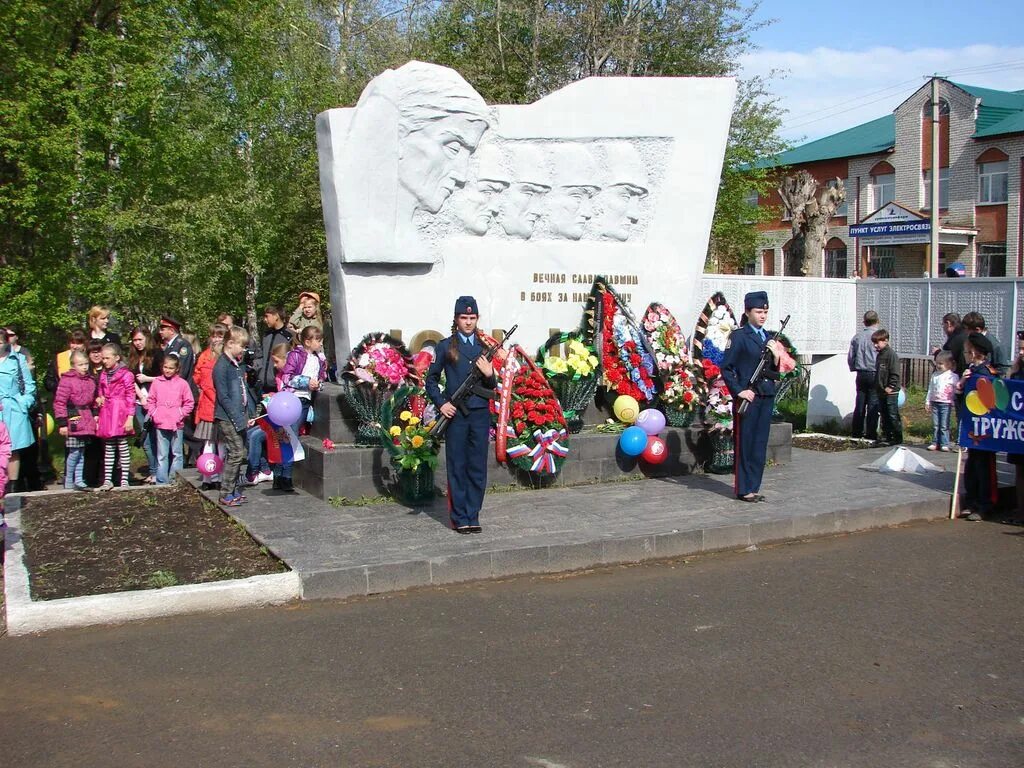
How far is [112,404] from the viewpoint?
9.63 metres

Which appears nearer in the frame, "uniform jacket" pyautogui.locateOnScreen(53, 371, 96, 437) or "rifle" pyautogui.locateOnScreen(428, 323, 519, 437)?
"rifle" pyautogui.locateOnScreen(428, 323, 519, 437)

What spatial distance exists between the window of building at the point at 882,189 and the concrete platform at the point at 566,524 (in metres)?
33.9

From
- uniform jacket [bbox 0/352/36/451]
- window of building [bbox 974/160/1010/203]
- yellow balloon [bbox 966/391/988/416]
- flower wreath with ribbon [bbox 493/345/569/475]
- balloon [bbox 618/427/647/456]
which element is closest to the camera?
yellow balloon [bbox 966/391/988/416]

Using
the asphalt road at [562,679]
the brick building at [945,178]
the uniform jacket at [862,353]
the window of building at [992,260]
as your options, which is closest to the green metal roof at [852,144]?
the brick building at [945,178]

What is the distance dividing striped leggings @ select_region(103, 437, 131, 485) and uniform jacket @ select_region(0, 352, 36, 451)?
0.70m

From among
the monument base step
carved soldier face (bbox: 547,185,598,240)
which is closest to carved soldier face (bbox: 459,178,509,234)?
carved soldier face (bbox: 547,185,598,240)

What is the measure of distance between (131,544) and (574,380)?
4.56 m

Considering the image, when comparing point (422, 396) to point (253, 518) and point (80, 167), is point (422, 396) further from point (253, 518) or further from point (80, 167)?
point (80, 167)

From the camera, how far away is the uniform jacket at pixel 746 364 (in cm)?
901

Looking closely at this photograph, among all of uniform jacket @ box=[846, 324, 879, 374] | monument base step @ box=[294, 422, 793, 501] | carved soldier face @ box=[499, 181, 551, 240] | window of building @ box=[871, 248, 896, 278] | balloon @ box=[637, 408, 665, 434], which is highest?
window of building @ box=[871, 248, 896, 278]

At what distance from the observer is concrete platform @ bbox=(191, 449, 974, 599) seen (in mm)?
6902

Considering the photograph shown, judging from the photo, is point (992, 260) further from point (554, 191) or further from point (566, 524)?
point (566, 524)

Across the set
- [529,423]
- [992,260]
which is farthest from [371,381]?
[992,260]

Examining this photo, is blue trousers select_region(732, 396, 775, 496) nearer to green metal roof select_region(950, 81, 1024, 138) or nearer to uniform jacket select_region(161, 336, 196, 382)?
uniform jacket select_region(161, 336, 196, 382)
